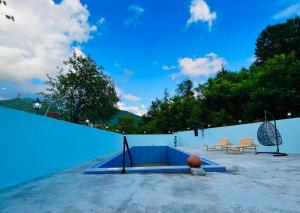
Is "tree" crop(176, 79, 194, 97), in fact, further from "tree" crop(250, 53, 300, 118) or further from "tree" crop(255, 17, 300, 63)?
"tree" crop(250, 53, 300, 118)

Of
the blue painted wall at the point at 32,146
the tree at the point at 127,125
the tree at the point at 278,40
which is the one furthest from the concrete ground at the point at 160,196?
the tree at the point at 127,125

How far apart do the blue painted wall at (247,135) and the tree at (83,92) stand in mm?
8146

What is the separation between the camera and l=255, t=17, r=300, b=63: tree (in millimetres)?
27453

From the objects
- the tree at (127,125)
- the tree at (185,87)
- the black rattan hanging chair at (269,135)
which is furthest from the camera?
the tree at (127,125)

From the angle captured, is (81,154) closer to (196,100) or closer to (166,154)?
(166,154)

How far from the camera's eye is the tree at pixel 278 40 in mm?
27453

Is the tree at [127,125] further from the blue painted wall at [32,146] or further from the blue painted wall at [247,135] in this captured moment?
the blue painted wall at [32,146]

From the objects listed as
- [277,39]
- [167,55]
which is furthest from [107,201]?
[277,39]

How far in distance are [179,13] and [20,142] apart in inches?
713

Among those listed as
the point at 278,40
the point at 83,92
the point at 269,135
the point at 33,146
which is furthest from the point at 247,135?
the point at 278,40

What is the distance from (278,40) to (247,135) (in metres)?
19.3

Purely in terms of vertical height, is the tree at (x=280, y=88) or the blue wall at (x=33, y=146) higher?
the tree at (x=280, y=88)

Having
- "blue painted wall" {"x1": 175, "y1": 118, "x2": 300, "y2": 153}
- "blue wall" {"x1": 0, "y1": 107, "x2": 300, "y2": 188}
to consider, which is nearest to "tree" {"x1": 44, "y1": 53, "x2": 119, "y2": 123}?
"blue painted wall" {"x1": 175, "y1": 118, "x2": 300, "y2": 153}

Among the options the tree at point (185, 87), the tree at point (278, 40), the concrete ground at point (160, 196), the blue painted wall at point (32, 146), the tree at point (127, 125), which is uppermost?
the tree at point (278, 40)
